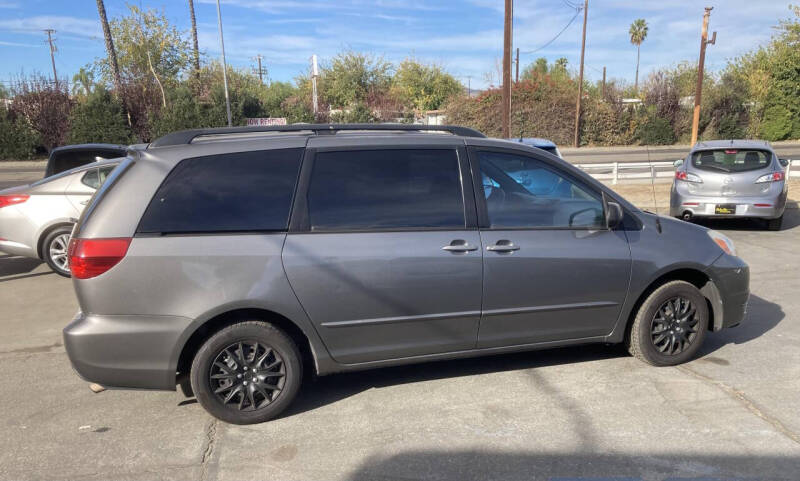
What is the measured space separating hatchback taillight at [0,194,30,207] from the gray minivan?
191 inches

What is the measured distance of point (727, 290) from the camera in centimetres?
468

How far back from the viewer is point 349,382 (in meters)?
4.50

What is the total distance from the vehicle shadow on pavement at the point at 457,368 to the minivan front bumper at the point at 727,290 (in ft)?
1.16

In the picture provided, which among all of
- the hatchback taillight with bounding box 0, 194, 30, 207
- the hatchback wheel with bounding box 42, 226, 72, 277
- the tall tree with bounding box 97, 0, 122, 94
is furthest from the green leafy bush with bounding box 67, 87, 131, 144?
the hatchback wheel with bounding box 42, 226, 72, 277

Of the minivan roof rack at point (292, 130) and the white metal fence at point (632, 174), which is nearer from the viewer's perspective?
the minivan roof rack at point (292, 130)

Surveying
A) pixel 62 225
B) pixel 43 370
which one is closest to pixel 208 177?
pixel 43 370

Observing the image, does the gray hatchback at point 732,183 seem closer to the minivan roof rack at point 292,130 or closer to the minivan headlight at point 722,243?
the minivan headlight at point 722,243

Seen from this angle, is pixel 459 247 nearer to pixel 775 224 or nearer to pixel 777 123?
pixel 775 224

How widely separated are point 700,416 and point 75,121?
33.4 m

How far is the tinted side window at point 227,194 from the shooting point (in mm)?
3676

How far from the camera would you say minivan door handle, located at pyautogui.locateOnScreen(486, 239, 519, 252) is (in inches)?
158

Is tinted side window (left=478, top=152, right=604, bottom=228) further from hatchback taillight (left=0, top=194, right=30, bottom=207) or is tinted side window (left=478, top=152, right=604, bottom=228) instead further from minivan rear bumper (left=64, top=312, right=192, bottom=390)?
hatchback taillight (left=0, top=194, right=30, bottom=207)

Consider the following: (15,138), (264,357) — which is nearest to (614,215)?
(264,357)

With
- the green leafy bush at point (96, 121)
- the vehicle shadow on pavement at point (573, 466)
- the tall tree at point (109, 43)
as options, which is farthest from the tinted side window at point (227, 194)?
the tall tree at point (109, 43)
